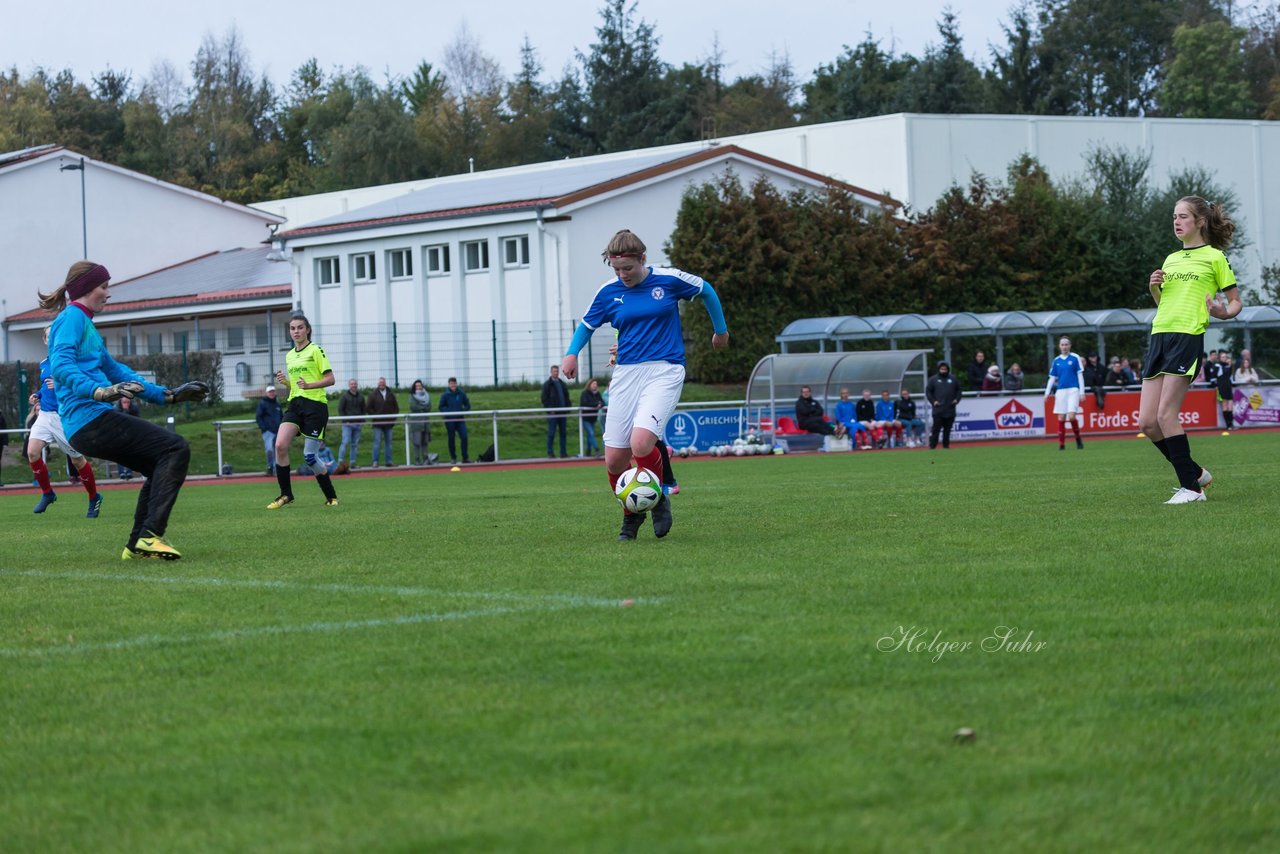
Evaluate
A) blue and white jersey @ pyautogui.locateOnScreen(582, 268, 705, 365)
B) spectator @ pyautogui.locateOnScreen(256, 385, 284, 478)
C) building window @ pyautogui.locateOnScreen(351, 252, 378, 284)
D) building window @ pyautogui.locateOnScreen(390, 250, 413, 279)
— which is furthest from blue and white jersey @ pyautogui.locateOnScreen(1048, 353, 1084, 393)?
building window @ pyautogui.locateOnScreen(351, 252, 378, 284)

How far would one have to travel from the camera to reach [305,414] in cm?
1695

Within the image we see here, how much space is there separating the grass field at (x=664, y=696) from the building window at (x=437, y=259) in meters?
39.8

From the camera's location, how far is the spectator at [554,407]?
105 feet

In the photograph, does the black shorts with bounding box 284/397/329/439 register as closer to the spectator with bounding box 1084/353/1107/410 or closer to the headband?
the headband

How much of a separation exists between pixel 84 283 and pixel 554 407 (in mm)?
22528

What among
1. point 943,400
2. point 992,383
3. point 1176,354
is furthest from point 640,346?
point 992,383

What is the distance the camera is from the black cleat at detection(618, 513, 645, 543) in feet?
33.0

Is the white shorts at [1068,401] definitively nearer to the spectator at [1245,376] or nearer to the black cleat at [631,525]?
the spectator at [1245,376]

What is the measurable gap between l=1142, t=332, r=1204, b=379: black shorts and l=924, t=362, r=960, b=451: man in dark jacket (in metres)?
20.0

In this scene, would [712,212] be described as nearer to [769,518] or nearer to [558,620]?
[769,518]

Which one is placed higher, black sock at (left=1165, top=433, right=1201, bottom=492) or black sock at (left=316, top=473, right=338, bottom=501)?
black sock at (left=1165, top=433, right=1201, bottom=492)

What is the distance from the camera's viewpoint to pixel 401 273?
50.2 metres

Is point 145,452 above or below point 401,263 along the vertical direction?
below

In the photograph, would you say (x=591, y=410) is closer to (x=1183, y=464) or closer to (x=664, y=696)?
(x=1183, y=464)
